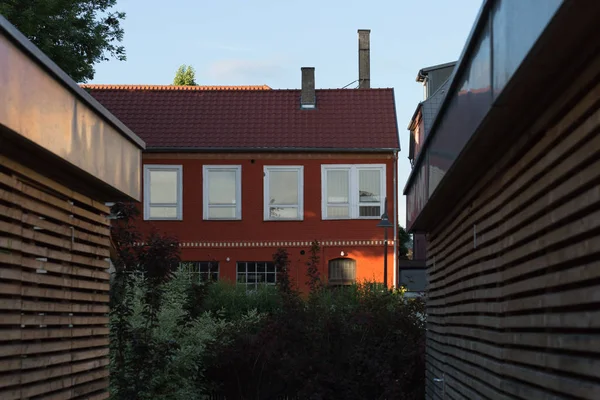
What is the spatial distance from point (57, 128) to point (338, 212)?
87.4 feet

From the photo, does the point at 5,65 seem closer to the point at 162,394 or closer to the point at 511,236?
the point at 511,236

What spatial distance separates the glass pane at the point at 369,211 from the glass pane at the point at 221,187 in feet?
13.9

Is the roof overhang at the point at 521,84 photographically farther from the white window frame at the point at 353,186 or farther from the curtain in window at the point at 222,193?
the curtain in window at the point at 222,193

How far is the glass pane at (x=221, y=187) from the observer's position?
33.4 meters

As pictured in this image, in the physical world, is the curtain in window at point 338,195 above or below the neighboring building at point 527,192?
above

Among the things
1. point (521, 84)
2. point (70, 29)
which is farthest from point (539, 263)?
point (70, 29)

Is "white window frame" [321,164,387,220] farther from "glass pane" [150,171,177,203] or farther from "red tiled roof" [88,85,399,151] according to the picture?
"glass pane" [150,171,177,203]

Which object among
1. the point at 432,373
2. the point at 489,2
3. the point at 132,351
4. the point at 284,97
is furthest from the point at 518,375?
the point at 284,97

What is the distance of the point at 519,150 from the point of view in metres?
6.04

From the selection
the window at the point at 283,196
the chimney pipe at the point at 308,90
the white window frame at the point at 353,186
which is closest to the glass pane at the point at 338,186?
the white window frame at the point at 353,186

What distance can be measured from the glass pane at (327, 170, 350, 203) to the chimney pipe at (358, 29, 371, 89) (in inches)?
297

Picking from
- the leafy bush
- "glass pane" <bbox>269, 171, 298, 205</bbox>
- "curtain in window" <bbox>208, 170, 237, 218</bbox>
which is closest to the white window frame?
"glass pane" <bbox>269, 171, 298, 205</bbox>

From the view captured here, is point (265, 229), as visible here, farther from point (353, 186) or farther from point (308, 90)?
point (308, 90)

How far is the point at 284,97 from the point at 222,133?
10.8ft
